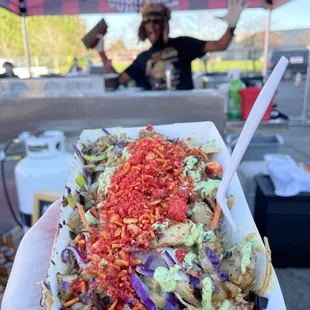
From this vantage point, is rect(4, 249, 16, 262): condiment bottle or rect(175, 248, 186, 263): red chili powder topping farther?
rect(4, 249, 16, 262): condiment bottle

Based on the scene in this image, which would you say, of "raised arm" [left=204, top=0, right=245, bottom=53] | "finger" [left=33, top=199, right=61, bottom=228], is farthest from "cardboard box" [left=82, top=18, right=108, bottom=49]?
"finger" [left=33, top=199, right=61, bottom=228]

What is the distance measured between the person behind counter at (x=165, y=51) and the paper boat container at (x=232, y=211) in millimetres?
2312

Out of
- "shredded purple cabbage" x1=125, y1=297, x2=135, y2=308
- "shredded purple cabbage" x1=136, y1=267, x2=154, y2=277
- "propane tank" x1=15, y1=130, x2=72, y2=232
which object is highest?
"shredded purple cabbage" x1=136, y1=267, x2=154, y2=277

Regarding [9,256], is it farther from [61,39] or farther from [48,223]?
[61,39]

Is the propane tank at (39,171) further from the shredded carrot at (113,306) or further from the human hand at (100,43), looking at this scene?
the human hand at (100,43)

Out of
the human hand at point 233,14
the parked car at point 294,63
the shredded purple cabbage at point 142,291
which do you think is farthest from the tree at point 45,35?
the parked car at point 294,63

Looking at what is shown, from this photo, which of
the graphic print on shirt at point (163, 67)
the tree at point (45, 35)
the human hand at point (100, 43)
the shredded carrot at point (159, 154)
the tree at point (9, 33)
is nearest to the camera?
the shredded carrot at point (159, 154)

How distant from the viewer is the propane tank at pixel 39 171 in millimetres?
2496

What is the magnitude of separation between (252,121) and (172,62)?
3.42m

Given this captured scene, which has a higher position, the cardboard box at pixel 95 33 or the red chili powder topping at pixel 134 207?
the cardboard box at pixel 95 33

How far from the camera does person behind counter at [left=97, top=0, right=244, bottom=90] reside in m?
4.26

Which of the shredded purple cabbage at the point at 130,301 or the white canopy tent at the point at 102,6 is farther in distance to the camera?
the white canopy tent at the point at 102,6

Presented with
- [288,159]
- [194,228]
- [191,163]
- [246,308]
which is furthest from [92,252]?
[288,159]

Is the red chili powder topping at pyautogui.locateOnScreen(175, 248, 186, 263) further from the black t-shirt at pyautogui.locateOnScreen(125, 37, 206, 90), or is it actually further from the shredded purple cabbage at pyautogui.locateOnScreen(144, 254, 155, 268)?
the black t-shirt at pyautogui.locateOnScreen(125, 37, 206, 90)
